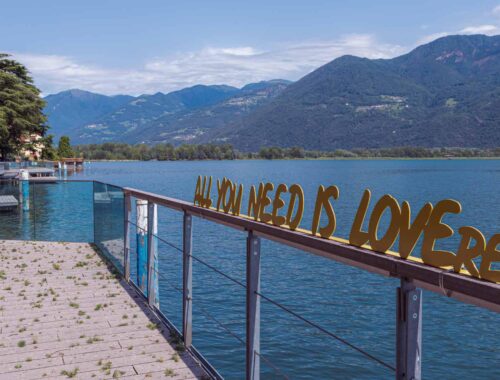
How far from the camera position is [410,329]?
2242 millimetres

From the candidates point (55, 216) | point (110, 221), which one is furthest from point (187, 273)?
point (55, 216)

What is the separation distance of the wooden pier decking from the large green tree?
31.8 metres

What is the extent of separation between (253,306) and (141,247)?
3.85m

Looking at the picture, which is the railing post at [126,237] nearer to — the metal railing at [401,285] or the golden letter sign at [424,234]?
the metal railing at [401,285]

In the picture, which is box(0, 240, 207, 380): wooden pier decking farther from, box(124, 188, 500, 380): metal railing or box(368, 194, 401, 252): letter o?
box(368, 194, 401, 252): letter o

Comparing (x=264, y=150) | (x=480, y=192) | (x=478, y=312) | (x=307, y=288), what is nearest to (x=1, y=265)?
(x=307, y=288)

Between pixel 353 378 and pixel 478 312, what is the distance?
585cm

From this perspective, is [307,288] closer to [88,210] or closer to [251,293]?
[88,210]

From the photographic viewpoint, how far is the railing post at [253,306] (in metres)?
3.63

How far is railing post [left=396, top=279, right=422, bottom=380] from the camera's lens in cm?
224

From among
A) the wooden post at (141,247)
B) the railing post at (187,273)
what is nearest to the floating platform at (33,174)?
the wooden post at (141,247)

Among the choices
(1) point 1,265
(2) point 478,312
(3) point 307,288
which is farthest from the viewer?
(3) point 307,288

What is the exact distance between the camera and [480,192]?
53781 mm

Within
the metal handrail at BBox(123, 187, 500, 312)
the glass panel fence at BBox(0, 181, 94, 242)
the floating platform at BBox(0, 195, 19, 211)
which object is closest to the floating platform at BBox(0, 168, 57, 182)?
the floating platform at BBox(0, 195, 19, 211)
